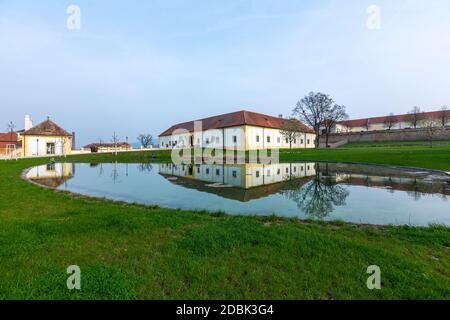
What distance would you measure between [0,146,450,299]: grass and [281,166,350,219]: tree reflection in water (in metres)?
1.81

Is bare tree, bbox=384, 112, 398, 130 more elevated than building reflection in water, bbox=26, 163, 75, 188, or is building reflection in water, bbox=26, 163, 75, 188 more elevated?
bare tree, bbox=384, 112, 398, 130

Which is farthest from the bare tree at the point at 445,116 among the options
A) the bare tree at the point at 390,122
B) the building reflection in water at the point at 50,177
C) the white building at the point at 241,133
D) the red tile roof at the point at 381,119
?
the building reflection in water at the point at 50,177

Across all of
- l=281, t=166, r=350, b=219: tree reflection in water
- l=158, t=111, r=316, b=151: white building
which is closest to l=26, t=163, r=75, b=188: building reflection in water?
l=281, t=166, r=350, b=219: tree reflection in water

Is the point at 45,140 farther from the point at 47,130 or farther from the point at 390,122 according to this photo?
the point at 390,122

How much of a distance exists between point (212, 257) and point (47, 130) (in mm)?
58106

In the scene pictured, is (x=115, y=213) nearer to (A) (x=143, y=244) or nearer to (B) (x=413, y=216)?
(A) (x=143, y=244)

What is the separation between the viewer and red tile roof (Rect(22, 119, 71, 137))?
1861 inches

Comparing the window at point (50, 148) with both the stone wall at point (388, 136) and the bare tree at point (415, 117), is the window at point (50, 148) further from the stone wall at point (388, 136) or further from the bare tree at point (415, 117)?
the bare tree at point (415, 117)

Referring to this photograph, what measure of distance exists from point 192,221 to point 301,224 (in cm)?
272

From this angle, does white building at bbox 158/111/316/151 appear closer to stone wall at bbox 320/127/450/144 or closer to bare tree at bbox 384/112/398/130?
stone wall at bbox 320/127/450/144

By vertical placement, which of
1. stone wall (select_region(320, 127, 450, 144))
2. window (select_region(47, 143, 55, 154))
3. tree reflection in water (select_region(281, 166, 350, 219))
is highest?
stone wall (select_region(320, 127, 450, 144))

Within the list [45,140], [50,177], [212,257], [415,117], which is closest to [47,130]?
[45,140]

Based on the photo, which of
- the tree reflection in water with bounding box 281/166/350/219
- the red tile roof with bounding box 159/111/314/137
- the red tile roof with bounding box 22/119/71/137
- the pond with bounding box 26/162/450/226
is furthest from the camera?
the red tile roof with bounding box 159/111/314/137

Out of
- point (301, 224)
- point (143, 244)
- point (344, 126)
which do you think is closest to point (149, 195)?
point (143, 244)
